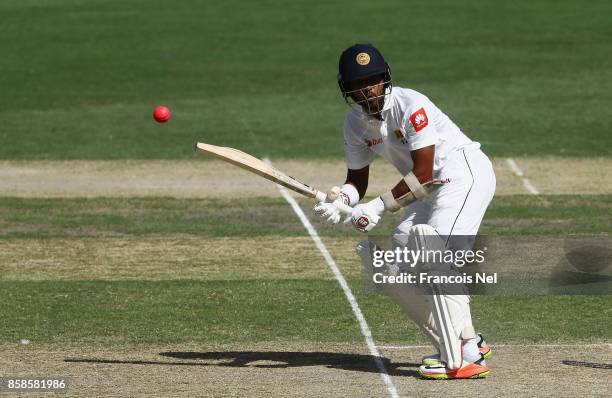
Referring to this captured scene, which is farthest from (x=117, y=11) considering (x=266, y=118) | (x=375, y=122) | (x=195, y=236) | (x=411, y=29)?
(x=375, y=122)

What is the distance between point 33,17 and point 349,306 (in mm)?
27004

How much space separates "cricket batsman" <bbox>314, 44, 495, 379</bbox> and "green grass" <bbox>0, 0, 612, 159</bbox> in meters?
12.1

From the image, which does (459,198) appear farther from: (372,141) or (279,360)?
(279,360)

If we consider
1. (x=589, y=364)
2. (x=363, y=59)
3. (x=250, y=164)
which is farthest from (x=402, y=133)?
(x=589, y=364)

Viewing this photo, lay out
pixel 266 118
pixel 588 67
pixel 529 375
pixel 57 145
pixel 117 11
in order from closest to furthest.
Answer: pixel 529 375, pixel 57 145, pixel 266 118, pixel 588 67, pixel 117 11

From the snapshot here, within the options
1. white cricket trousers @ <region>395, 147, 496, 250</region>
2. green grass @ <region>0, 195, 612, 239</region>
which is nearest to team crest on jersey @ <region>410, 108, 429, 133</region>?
white cricket trousers @ <region>395, 147, 496, 250</region>

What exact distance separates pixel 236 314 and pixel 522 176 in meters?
9.02

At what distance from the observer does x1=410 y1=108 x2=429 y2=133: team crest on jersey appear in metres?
9.19

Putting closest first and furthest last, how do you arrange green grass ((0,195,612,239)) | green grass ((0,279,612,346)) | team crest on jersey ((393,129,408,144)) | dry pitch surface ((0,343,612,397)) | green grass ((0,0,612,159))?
dry pitch surface ((0,343,612,397))
team crest on jersey ((393,129,408,144))
green grass ((0,279,612,346))
green grass ((0,195,612,239))
green grass ((0,0,612,159))

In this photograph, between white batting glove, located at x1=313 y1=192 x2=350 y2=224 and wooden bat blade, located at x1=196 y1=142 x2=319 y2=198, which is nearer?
white batting glove, located at x1=313 y1=192 x2=350 y2=224

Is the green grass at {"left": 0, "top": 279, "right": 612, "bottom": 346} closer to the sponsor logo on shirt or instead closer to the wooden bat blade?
the wooden bat blade

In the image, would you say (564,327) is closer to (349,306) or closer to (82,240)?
(349,306)

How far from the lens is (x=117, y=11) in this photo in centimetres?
3766

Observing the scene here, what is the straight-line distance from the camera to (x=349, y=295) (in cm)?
1216
